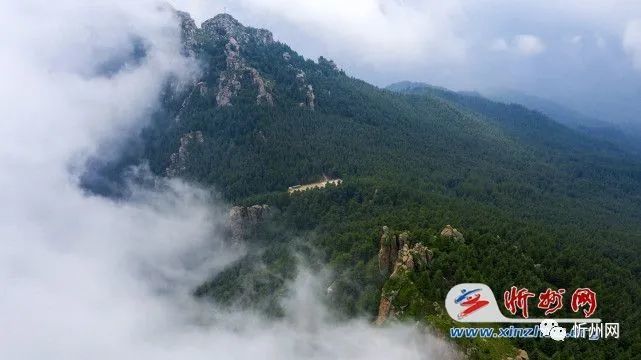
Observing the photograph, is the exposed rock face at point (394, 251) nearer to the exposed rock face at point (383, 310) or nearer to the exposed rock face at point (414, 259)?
the exposed rock face at point (414, 259)

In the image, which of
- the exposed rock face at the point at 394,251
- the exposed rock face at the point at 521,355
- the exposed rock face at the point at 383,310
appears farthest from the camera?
the exposed rock face at the point at 394,251

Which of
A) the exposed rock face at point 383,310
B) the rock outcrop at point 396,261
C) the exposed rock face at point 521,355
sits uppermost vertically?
the rock outcrop at point 396,261

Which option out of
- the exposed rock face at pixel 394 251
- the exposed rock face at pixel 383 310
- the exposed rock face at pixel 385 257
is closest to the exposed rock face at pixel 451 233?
the exposed rock face at pixel 394 251

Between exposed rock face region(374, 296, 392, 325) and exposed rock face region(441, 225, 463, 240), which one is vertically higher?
exposed rock face region(441, 225, 463, 240)

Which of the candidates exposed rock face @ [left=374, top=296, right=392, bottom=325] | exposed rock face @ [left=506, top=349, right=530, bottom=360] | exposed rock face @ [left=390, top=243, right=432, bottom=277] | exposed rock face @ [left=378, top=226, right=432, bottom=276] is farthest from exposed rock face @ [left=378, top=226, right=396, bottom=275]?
exposed rock face @ [left=506, top=349, right=530, bottom=360]

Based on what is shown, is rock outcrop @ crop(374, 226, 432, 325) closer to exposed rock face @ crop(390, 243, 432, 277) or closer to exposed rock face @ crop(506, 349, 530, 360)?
exposed rock face @ crop(390, 243, 432, 277)

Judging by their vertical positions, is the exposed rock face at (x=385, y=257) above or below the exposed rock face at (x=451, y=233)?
below

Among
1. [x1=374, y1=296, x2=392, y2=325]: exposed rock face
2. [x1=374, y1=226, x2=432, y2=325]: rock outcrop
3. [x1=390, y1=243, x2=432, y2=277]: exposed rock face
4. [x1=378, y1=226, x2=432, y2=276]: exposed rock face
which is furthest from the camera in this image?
[x1=378, y1=226, x2=432, y2=276]: exposed rock face

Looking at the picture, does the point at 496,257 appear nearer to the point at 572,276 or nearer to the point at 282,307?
the point at 572,276

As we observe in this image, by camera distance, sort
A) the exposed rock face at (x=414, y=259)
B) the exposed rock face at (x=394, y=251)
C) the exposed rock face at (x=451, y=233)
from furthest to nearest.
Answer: the exposed rock face at (x=451, y=233) < the exposed rock face at (x=394, y=251) < the exposed rock face at (x=414, y=259)

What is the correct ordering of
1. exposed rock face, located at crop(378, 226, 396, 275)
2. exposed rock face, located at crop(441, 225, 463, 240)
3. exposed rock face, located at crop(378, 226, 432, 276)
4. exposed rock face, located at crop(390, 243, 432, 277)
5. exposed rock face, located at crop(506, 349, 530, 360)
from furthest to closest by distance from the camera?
exposed rock face, located at crop(441, 225, 463, 240)
exposed rock face, located at crop(378, 226, 396, 275)
exposed rock face, located at crop(378, 226, 432, 276)
exposed rock face, located at crop(390, 243, 432, 277)
exposed rock face, located at crop(506, 349, 530, 360)

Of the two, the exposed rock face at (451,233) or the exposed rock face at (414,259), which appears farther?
the exposed rock face at (451,233)

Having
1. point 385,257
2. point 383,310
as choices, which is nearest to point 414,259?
point 383,310
